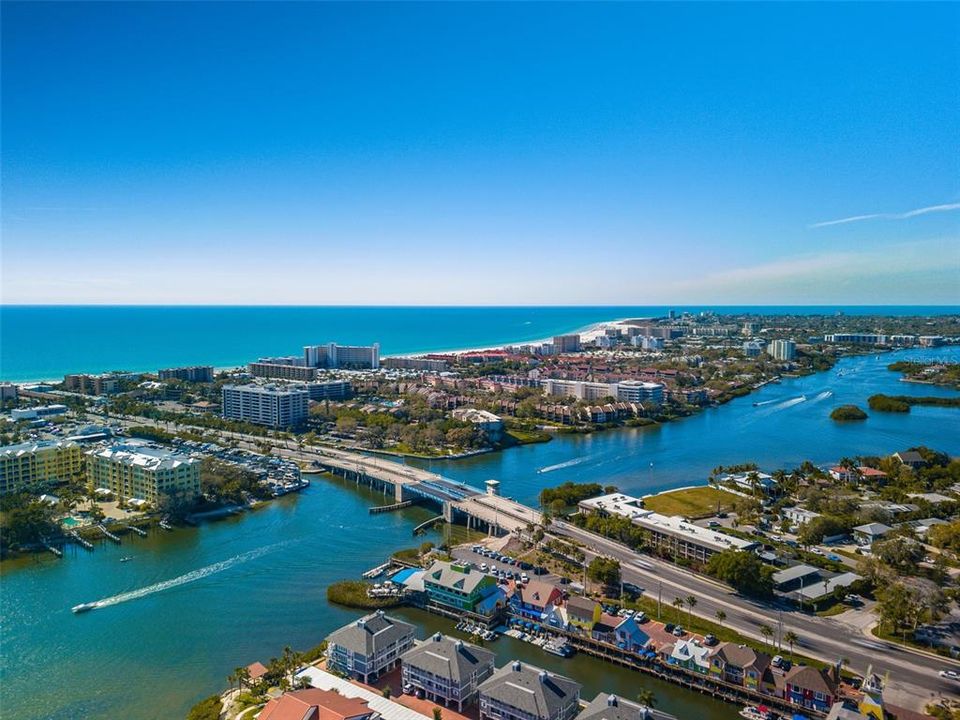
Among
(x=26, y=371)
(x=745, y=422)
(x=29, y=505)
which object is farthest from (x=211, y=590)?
(x=26, y=371)

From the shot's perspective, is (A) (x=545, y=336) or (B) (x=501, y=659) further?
(A) (x=545, y=336)

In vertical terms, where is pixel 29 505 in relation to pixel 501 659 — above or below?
above

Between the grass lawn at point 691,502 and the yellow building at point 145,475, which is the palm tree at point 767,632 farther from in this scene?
the yellow building at point 145,475

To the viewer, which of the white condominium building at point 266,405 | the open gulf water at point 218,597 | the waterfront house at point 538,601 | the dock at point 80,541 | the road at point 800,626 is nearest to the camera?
the open gulf water at point 218,597

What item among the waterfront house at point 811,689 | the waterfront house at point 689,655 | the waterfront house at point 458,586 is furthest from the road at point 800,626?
the waterfront house at point 458,586

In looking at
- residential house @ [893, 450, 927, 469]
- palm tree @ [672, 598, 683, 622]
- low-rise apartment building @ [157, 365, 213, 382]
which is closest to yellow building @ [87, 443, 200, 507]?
palm tree @ [672, 598, 683, 622]

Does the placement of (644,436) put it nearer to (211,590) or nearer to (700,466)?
(700,466)

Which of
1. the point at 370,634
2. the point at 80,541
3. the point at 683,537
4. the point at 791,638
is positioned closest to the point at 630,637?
the point at 791,638
